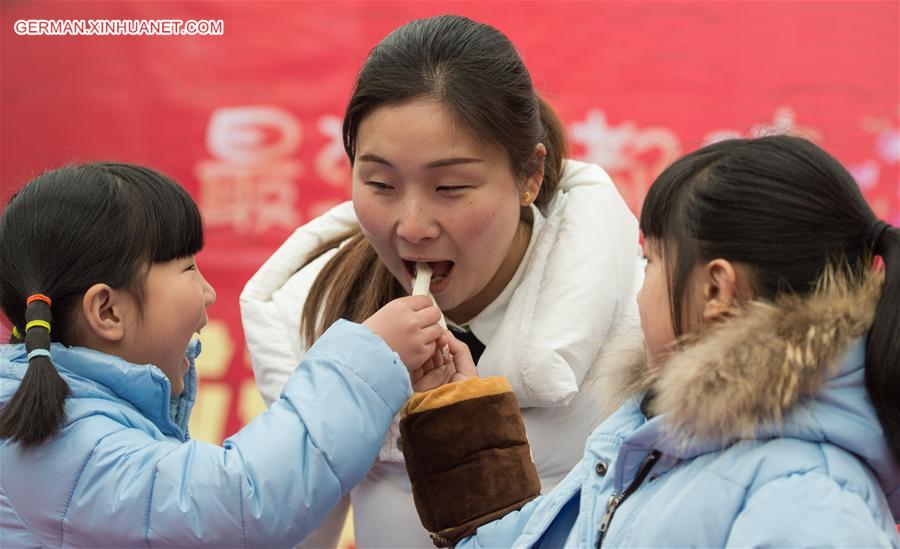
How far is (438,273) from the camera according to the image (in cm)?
141

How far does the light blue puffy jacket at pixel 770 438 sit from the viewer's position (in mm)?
859

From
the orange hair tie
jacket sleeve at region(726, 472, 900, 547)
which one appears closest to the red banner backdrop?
the orange hair tie

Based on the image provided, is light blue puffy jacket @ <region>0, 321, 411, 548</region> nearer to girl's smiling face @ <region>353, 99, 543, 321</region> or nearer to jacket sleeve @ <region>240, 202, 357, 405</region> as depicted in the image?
girl's smiling face @ <region>353, 99, 543, 321</region>

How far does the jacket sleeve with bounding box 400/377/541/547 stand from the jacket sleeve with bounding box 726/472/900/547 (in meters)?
0.41

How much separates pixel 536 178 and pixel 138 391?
615 millimetres

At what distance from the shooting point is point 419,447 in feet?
4.18

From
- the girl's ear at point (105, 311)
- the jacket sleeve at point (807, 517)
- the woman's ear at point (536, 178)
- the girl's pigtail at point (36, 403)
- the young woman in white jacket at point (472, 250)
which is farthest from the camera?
the woman's ear at point (536, 178)

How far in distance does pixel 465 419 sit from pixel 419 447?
7 cm

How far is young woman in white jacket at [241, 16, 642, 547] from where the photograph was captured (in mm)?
1316

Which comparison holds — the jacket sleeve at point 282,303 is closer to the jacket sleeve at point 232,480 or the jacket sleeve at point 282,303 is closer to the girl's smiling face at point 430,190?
the girl's smiling face at point 430,190

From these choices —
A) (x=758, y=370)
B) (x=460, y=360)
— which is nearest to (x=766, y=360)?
(x=758, y=370)

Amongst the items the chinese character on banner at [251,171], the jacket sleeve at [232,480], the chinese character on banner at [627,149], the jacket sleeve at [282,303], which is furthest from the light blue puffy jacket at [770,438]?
the chinese character on banner at [251,171]

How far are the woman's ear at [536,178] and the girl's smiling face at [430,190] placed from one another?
0.14ft

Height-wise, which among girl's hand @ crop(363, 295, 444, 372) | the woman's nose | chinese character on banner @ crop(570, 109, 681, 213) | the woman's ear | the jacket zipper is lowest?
the jacket zipper
